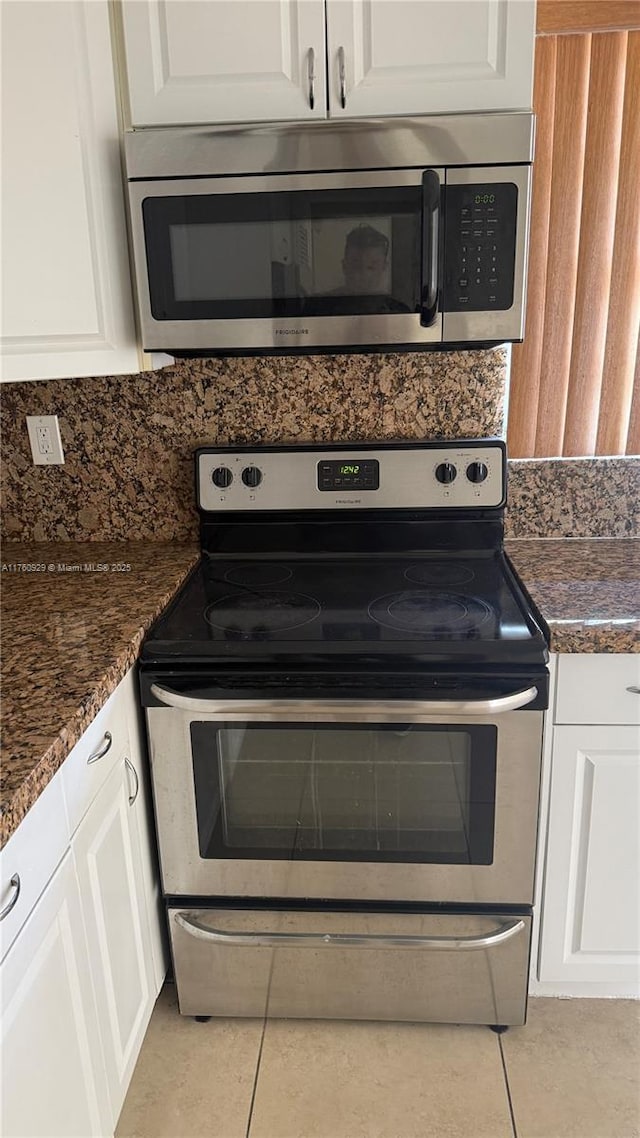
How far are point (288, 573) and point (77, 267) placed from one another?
0.78m

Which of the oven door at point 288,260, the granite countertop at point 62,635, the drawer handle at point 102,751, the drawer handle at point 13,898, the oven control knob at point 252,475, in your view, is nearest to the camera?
the drawer handle at point 13,898

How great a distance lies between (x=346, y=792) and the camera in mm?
1498

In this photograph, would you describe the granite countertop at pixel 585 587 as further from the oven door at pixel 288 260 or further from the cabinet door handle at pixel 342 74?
the cabinet door handle at pixel 342 74

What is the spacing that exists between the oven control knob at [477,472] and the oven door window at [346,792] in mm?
640

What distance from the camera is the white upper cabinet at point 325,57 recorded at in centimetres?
141

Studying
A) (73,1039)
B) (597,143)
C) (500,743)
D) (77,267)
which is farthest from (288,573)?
(597,143)

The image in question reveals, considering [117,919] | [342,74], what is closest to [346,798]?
[117,919]

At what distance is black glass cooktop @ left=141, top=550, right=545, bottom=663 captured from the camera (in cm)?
140

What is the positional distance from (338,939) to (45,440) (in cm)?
133

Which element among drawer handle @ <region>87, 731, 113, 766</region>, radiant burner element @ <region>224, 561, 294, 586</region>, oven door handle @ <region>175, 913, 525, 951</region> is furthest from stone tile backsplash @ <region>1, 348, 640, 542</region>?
oven door handle @ <region>175, 913, 525, 951</region>

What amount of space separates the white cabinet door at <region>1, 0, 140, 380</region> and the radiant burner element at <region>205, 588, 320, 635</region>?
53cm

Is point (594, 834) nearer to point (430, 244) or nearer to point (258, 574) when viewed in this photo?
point (258, 574)

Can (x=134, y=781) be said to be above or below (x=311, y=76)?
below

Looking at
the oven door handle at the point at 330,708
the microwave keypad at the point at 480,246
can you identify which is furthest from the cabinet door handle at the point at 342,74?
the oven door handle at the point at 330,708
